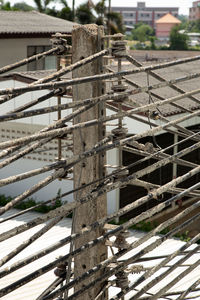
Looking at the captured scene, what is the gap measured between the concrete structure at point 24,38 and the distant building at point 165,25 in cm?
12653

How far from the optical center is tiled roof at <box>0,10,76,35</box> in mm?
26731

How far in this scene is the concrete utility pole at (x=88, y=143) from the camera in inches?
184

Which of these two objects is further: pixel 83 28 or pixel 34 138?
pixel 83 28

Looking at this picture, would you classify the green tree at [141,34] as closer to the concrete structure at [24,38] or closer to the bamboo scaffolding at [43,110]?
the concrete structure at [24,38]

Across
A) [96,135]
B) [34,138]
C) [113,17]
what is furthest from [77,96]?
[113,17]

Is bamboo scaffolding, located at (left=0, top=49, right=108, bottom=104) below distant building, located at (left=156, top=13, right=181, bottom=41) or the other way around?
below

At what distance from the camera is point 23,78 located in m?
16.4

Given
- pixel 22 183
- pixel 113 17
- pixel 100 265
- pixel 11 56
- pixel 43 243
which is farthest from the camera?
pixel 113 17

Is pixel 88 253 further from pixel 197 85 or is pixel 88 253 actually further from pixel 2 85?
pixel 197 85

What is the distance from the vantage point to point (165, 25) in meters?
155

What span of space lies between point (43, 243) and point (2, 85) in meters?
5.72

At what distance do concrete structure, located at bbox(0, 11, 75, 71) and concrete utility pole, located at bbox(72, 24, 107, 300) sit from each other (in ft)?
70.4

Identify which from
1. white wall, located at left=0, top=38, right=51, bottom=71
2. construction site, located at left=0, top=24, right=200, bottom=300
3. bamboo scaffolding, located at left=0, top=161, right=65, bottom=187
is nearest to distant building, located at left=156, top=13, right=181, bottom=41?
white wall, located at left=0, top=38, right=51, bottom=71

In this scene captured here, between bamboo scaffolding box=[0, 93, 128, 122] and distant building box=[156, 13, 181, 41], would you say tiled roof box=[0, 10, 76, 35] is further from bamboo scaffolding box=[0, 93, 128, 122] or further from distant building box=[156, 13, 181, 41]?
distant building box=[156, 13, 181, 41]
